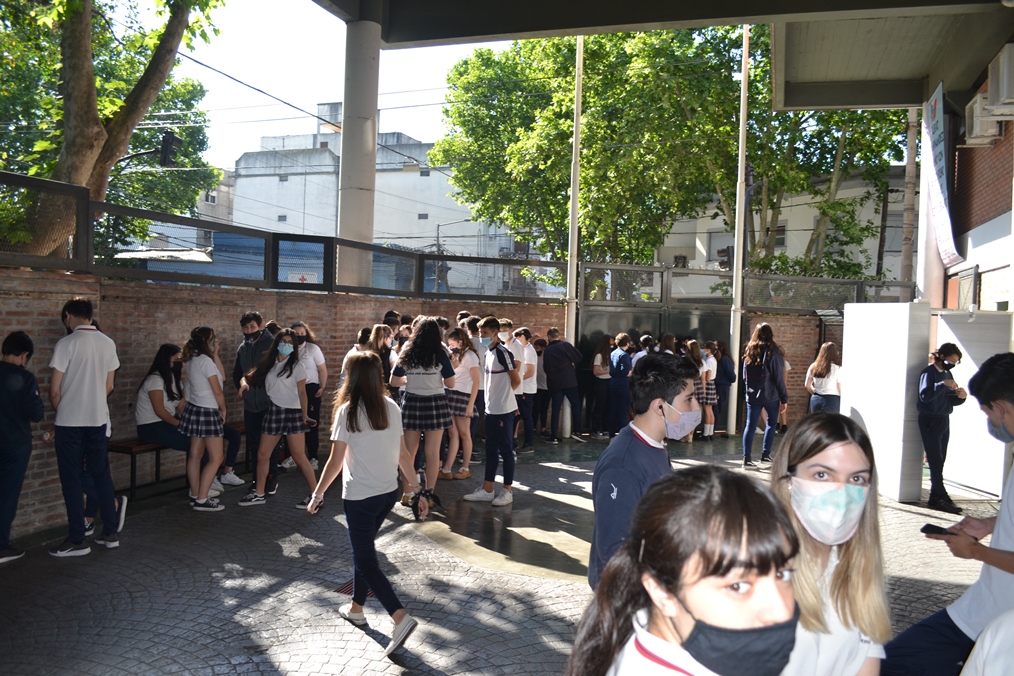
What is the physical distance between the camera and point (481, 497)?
9438mm

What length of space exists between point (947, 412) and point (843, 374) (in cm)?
219

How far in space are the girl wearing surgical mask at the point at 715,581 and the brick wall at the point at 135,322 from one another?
7.36m

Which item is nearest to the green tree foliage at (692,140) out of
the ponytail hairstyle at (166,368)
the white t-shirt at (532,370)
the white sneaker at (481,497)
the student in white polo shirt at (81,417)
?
the white t-shirt at (532,370)

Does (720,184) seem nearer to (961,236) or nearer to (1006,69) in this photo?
(961,236)

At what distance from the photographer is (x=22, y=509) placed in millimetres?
7531

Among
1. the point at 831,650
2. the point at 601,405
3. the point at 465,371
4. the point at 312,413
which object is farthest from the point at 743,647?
the point at 601,405

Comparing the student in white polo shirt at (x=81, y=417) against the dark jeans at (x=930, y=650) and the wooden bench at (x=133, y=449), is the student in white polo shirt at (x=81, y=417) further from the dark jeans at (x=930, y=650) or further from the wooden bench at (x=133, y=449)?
the dark jeans at (x=930, y=650)

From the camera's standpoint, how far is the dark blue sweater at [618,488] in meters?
3.39

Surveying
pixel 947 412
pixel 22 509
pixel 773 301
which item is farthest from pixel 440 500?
pixel 773 301

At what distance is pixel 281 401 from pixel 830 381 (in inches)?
297

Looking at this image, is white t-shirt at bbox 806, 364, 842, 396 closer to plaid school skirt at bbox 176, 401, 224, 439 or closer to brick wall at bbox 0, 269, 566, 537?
brick wall at bbox 0, 269, 566, 537

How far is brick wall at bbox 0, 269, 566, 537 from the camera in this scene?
7.62 m

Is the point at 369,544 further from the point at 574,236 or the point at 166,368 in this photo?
the point at 574,236

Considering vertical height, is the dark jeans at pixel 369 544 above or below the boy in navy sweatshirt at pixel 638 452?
below
